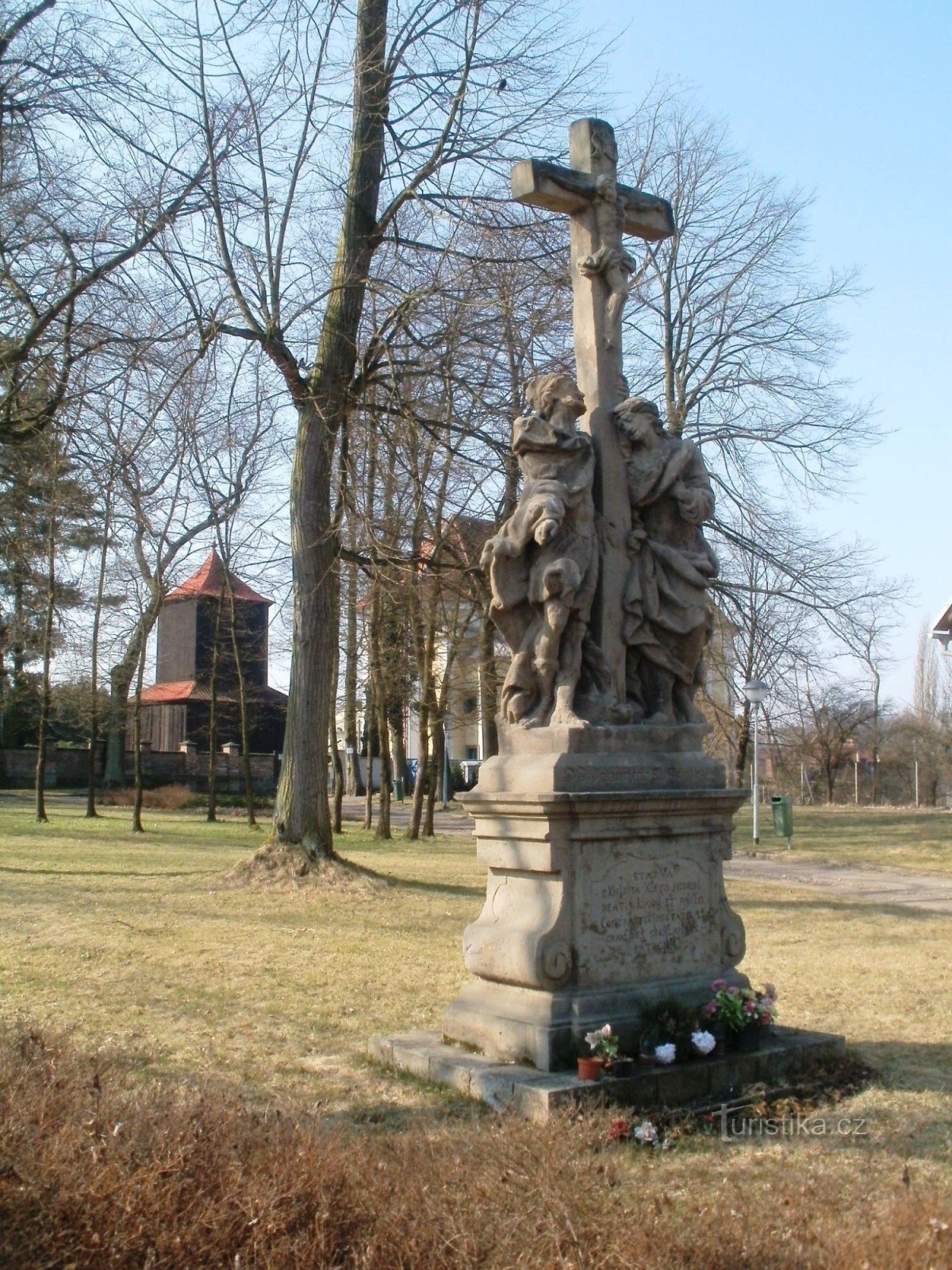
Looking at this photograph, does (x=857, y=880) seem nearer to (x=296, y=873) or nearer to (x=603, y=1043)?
(x=296, y=873)

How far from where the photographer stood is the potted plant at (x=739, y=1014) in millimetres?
6418

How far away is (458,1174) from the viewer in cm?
417

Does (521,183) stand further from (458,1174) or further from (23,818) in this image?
(23,818)

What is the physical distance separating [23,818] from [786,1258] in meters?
26.7

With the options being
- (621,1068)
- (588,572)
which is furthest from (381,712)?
(621,1068)

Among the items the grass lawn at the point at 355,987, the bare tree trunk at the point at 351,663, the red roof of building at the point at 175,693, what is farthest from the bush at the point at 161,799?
the grass lawn at the point at 355,987

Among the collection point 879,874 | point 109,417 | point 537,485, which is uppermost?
point 109,417

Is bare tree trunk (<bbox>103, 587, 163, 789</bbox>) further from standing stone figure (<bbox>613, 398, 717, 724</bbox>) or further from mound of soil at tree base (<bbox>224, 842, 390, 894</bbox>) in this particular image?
standing stone figure (<bbox>613, 398, 717, 724</bbox>)

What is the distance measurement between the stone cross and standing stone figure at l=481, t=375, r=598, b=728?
16 centimetres

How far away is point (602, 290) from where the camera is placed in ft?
24.8

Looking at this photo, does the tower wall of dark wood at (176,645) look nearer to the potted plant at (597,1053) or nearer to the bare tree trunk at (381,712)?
the bare tree trunk at (381,712)

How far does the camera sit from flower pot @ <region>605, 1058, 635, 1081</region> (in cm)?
595

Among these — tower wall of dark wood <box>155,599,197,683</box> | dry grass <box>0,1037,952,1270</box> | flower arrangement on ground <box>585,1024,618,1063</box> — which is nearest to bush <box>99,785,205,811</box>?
tower wall of dark wood <box>155,599,197,683</box>

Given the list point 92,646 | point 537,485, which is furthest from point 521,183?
point 92,646
